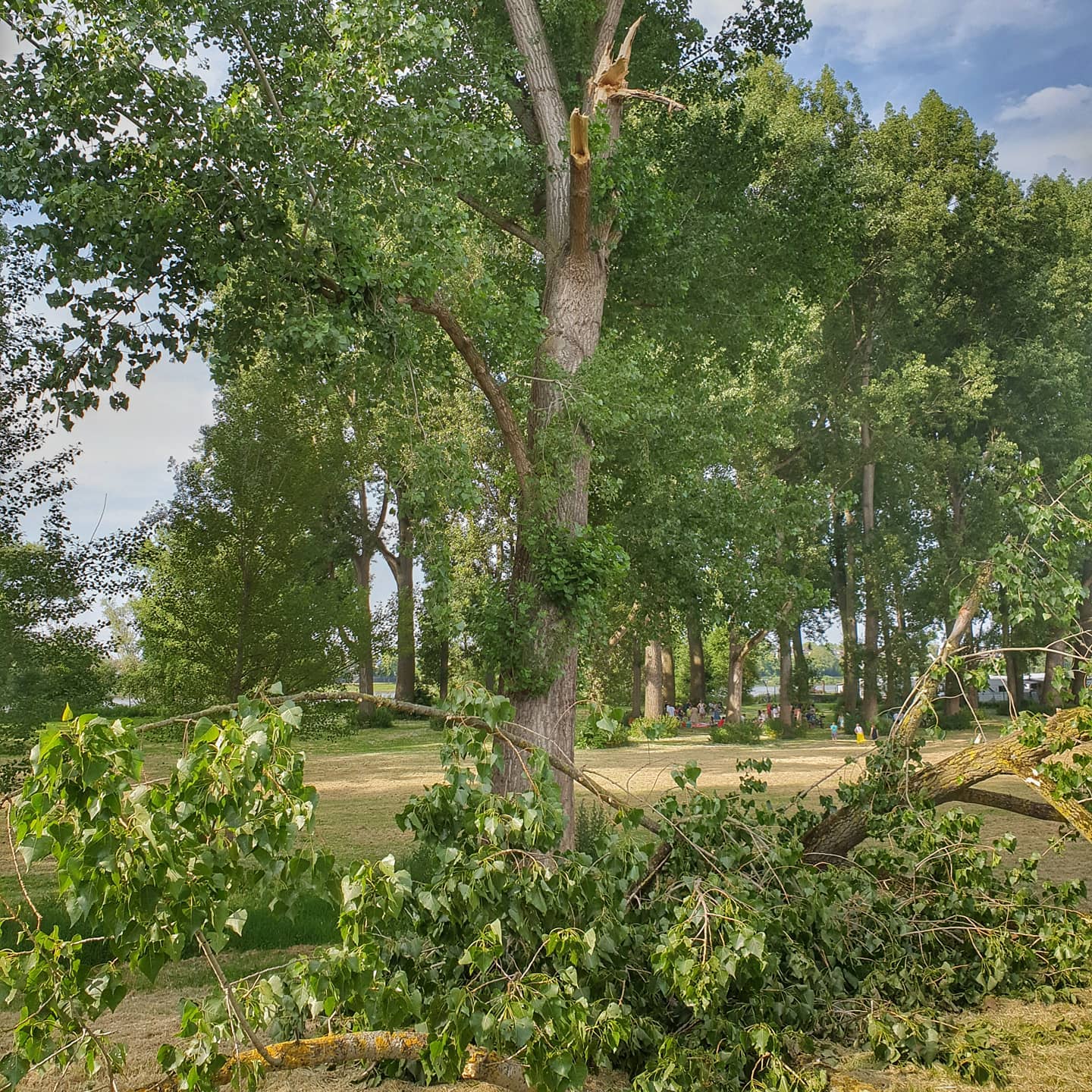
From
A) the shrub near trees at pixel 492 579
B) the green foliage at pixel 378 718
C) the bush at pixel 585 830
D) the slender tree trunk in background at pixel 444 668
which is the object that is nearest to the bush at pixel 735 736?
the slender tree trunk in background at pixel 444 668

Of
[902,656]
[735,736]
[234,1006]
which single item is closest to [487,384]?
[234,1006]

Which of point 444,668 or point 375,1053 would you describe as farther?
point 444,668

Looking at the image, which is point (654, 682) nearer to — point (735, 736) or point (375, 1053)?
point (735, 736)

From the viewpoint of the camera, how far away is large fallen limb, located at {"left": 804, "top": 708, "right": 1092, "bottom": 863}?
430cm

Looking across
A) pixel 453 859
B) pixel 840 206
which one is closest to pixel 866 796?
pixel 453 859

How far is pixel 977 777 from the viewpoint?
15.9 ft

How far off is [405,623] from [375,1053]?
65.2 ft

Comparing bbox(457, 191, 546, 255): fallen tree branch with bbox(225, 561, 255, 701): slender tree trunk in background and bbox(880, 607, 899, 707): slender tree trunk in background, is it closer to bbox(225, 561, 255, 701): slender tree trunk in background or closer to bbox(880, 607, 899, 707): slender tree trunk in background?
bbox(225, 561, 255, 701): slender tree trunk in background

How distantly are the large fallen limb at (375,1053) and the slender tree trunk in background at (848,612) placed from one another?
2228cm

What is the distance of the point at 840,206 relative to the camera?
9445 mm

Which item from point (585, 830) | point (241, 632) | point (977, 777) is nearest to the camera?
point (977, 777)

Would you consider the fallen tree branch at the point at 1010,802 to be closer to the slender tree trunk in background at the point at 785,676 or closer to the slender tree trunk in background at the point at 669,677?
the slender tree trunk in background at the point at 785,676

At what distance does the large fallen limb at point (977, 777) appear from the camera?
14.1ft

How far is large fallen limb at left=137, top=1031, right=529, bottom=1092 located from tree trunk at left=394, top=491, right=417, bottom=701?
1870cm
